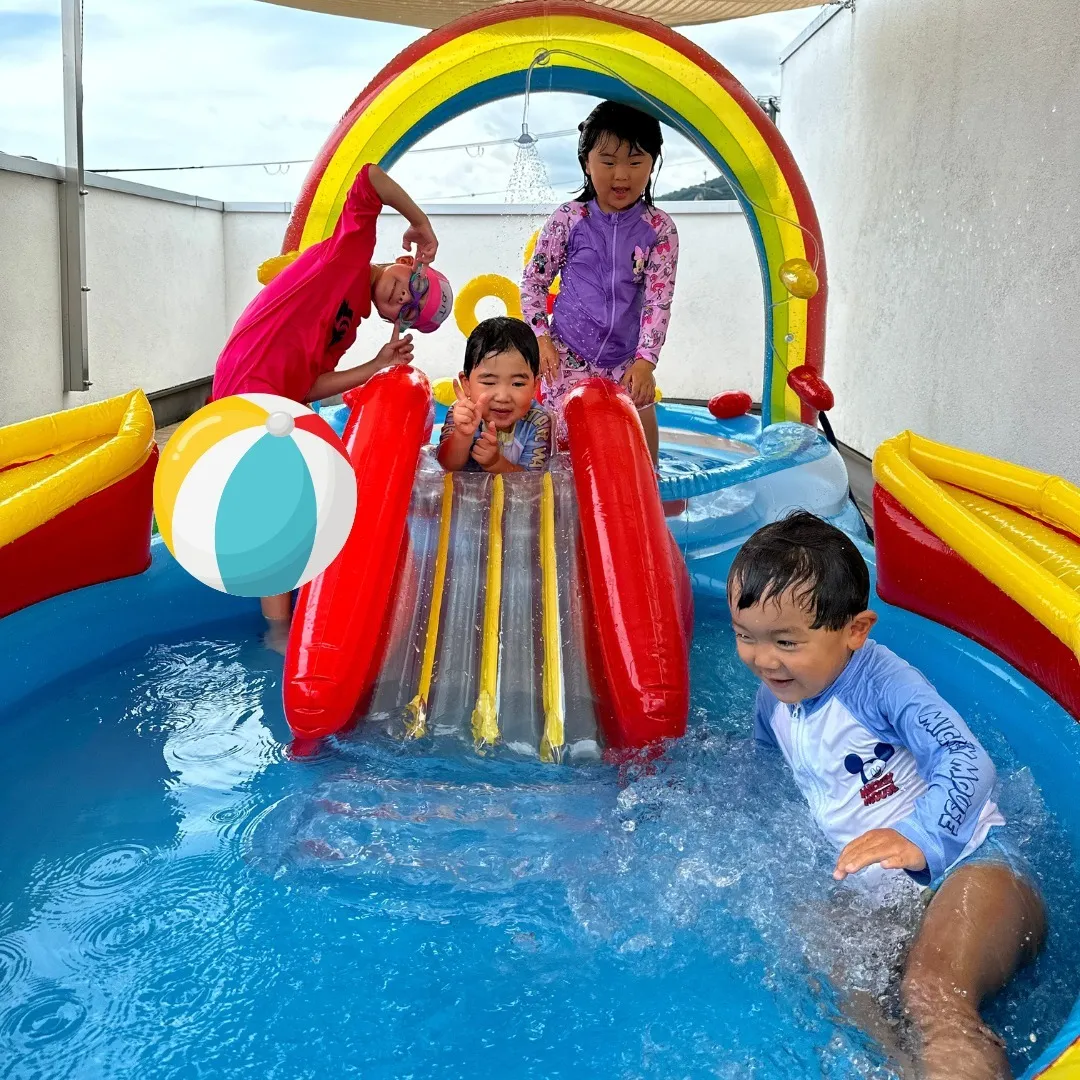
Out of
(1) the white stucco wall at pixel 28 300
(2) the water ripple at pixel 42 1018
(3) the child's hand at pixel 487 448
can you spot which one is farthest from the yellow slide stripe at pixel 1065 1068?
(1) the white stucco wall at pixel 28 300

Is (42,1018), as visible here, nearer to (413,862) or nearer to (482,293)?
(413,862)

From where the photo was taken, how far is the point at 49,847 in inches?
66.9

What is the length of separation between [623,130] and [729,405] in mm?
1961

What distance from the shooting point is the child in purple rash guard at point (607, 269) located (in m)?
3.18

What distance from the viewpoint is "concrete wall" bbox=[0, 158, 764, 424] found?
495 cm

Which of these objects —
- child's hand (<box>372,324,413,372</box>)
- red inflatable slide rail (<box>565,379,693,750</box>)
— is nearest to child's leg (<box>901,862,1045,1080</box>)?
red inflatable slide rail (<box>565,379,693,750</box>)

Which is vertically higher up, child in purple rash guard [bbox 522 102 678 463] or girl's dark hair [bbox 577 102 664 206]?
girl's dark hair [bbox 577 102 664 206]

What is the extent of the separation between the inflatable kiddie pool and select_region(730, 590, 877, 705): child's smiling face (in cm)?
30

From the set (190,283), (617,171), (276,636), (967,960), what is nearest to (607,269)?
(617,171)

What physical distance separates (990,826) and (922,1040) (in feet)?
1.10

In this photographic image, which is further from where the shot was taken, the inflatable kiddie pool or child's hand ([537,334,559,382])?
child's hand ([537,334,559,382])

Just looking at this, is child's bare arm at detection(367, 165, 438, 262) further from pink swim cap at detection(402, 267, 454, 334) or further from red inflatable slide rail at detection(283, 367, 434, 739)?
red inflatable slide rail at detection(283, 367, 434, 739)

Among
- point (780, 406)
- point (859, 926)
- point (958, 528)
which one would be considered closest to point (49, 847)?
point (859, 926)

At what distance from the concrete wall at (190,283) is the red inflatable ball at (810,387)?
2644 millimetres
